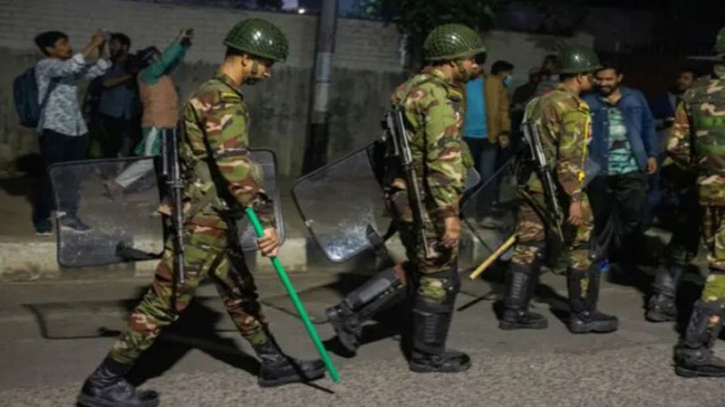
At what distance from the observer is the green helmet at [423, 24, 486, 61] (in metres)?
5.10

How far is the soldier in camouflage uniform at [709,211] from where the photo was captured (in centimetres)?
543

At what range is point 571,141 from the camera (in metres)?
5.80

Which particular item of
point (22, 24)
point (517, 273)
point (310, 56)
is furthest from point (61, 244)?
point (310, 56)

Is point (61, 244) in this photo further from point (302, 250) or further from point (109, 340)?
point (302, 250)

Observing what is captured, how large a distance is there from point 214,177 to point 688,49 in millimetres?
9413

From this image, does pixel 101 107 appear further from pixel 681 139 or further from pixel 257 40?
pixel 681 139

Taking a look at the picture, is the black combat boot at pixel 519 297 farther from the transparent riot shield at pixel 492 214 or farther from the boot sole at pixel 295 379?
the boot sole at pixel 295 379

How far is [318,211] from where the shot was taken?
6152mm

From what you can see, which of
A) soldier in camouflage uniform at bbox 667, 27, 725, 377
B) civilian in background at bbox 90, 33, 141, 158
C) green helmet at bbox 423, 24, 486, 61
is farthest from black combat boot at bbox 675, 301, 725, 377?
civilian in background at bbox 90, 33, 141, 158

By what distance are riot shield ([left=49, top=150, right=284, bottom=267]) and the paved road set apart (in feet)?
1.75

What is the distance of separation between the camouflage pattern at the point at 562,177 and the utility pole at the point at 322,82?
4553 millimetres

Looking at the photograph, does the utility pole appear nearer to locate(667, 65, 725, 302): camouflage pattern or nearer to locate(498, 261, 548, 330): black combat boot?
locate(498, 261, 548, 330): black combat boot

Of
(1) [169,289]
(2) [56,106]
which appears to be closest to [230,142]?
(1) [169,289]

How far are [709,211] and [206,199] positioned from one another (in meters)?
2.75
